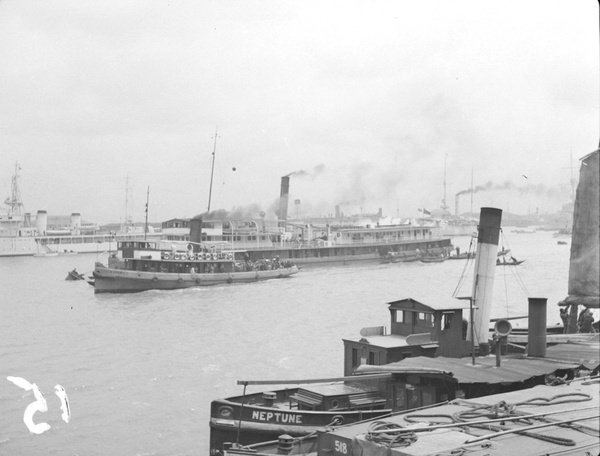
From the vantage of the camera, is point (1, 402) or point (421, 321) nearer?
point (421, 321)

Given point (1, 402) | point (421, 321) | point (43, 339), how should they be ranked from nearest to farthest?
point (421, 321), point (1, 402), point (43, 339)

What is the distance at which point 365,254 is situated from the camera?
4538cm

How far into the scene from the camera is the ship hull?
28.9 metres

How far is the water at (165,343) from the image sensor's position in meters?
9.94

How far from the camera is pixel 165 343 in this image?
16.4 m

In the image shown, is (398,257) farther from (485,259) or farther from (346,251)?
(485,259)

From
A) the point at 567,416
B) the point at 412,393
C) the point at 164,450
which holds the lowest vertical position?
the point at 164,450

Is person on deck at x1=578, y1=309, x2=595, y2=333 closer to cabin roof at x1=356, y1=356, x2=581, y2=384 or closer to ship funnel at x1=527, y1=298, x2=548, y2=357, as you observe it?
ship funnel at x1=527, y1=298, x2=548, y2=357

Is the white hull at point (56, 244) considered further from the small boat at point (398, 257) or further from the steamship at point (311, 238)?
the small boat at point (398, 257)

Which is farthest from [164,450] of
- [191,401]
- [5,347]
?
[5,347]

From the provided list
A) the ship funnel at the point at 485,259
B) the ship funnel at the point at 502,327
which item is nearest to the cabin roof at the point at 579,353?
the ship funnel at the point at 502,327

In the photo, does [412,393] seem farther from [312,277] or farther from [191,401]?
[312,277]

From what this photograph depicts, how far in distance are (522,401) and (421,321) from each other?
4.15 meters

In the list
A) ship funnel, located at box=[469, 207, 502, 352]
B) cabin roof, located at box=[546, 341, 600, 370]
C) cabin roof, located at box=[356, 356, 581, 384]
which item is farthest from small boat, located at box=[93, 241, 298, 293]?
cabin roof, located at box=[546, 341, 600, 370]
